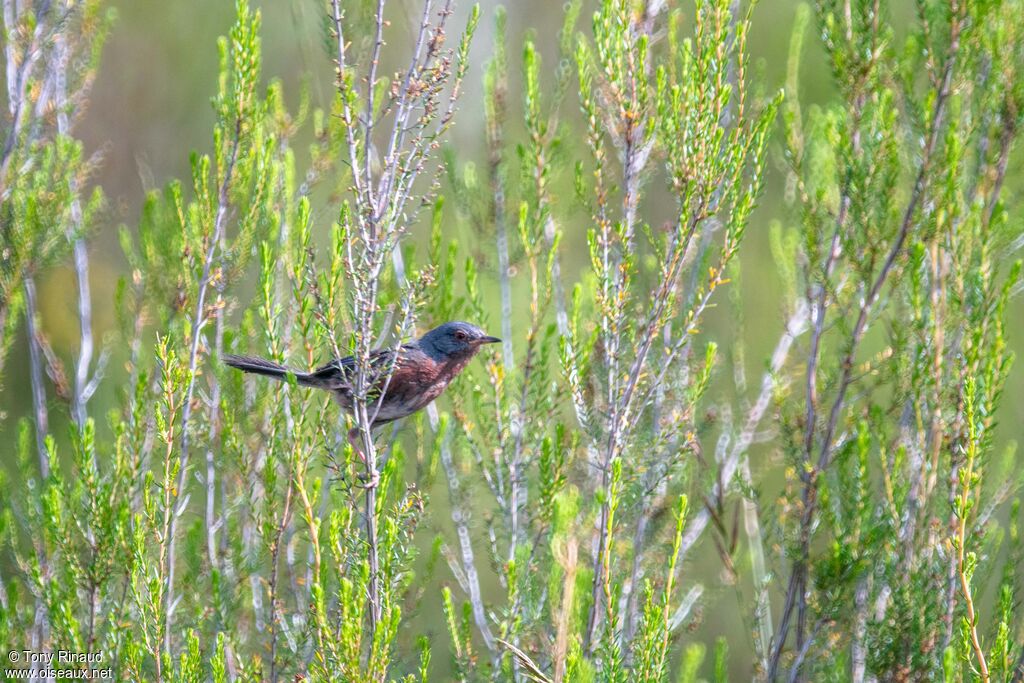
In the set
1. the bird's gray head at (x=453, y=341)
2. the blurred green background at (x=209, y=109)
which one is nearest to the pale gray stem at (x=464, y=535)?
the bird's gray head at (x=453, y=341)

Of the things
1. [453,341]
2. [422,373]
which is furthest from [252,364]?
[453,341]

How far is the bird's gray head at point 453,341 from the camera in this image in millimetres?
4379

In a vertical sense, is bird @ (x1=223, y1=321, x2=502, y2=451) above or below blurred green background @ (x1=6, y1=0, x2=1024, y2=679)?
below

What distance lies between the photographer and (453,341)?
442cm

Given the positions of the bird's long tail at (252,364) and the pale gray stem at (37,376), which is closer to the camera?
the bird's long tail at (252,364)

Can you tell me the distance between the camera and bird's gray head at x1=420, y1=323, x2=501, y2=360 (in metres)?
4.38

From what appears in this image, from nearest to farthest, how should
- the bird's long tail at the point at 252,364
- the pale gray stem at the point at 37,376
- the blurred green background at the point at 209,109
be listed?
the bird's long tail at the point at 252,364, the pale gray stem at the point at 37,376, the blurred green background at the point at 209,109

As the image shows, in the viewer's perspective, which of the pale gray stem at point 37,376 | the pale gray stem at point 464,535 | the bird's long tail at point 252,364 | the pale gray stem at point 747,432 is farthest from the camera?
the pale gray stem at point 747,432

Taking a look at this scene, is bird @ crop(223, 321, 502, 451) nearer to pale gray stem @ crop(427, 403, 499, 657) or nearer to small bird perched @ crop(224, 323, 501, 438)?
small bird perched @ crop(224, 323, 501, 438)

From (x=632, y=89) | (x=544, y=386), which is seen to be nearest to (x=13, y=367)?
(x=544, y=386)

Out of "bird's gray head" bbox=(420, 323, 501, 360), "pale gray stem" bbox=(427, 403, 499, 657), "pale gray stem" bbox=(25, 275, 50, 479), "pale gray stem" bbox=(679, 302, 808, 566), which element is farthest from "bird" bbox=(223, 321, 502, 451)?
"pale gray stem" bbox=(679, 302, 808, 566)

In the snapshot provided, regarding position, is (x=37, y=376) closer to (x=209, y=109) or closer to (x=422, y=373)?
(x=422, y=373)

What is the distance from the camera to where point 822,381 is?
4.30 m

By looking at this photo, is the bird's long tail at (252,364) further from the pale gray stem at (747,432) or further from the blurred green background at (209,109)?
the blurred green background at (209,109)
